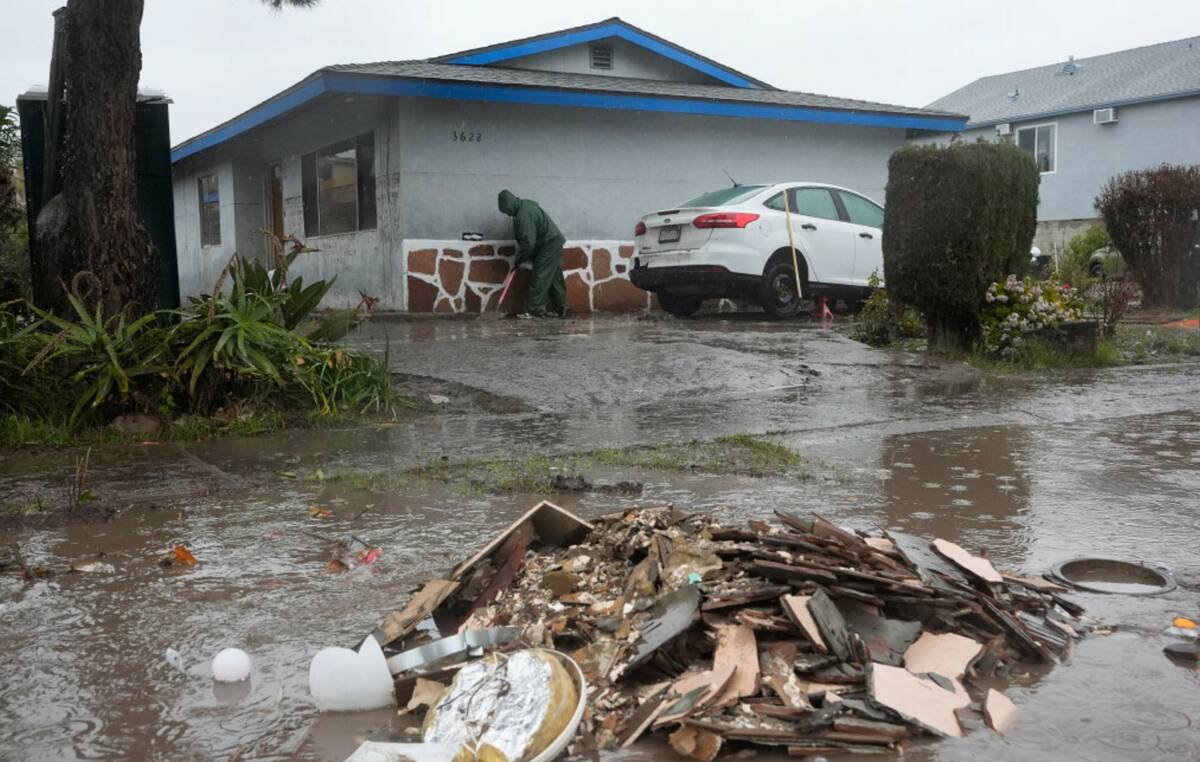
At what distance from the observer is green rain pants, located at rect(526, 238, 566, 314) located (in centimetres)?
1491

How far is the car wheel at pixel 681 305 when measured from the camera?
14.5 m

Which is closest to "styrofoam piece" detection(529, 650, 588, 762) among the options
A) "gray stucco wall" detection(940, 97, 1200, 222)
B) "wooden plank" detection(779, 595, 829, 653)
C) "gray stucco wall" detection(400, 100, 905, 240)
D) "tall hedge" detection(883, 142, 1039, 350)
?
"wooden plank" detection(779, 595, 829, 653)

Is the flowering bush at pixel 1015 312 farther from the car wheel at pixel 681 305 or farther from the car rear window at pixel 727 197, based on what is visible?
the car wheel at pixel 681 305

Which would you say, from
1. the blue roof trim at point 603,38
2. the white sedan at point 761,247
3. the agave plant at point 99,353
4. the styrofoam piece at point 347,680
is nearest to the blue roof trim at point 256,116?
the blue roof trim at point 603,38

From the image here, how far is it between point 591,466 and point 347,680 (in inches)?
125

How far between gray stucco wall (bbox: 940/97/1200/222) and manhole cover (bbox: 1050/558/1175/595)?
81.9ft

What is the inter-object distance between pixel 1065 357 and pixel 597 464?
623 cm

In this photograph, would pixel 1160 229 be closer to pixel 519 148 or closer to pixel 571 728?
pixel 519 148

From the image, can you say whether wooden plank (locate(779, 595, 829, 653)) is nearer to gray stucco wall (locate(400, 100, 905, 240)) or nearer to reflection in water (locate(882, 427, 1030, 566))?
reflection in water (locate(882, 427, 1030, 566))

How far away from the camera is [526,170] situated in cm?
1591

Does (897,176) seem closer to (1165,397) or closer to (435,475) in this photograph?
(1165,397)

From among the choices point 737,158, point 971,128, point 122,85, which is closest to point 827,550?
point 122,85

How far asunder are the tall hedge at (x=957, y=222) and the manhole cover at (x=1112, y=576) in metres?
6.43

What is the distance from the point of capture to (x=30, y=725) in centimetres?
286
